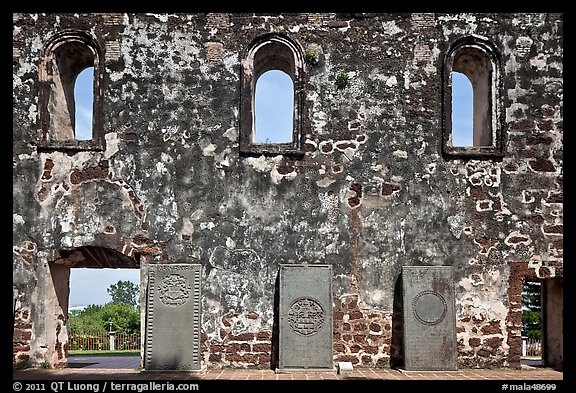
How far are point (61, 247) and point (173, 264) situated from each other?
181 cm

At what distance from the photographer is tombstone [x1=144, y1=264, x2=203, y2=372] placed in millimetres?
8352

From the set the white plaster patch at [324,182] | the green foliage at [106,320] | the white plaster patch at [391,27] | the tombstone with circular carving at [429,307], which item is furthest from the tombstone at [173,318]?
the green foliage at [106,320]

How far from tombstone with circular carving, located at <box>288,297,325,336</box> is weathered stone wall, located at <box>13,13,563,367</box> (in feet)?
1.35

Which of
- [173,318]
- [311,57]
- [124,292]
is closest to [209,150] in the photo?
[311,57]

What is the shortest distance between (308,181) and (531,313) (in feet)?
46.2

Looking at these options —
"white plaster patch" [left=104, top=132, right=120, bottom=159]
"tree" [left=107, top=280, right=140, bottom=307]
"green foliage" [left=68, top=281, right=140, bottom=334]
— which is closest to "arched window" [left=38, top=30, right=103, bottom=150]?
"white plaster patch" [left=104, top=132, right=120, bottom=159]

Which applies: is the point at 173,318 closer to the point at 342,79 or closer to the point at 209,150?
the point at 209,150

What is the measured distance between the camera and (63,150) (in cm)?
909

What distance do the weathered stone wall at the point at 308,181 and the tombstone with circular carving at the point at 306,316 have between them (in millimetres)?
412

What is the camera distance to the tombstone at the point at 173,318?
835cm

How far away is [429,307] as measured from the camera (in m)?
8.53

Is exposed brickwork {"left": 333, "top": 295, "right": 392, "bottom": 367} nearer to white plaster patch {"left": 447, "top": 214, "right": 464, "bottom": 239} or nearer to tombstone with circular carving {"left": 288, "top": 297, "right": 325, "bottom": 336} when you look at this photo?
tombstone with circular carving {"left": 288, "top": 297, "right": 325, "bottom": 336}

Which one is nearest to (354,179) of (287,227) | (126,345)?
(287,227)

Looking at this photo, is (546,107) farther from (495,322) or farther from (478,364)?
(478,364)
